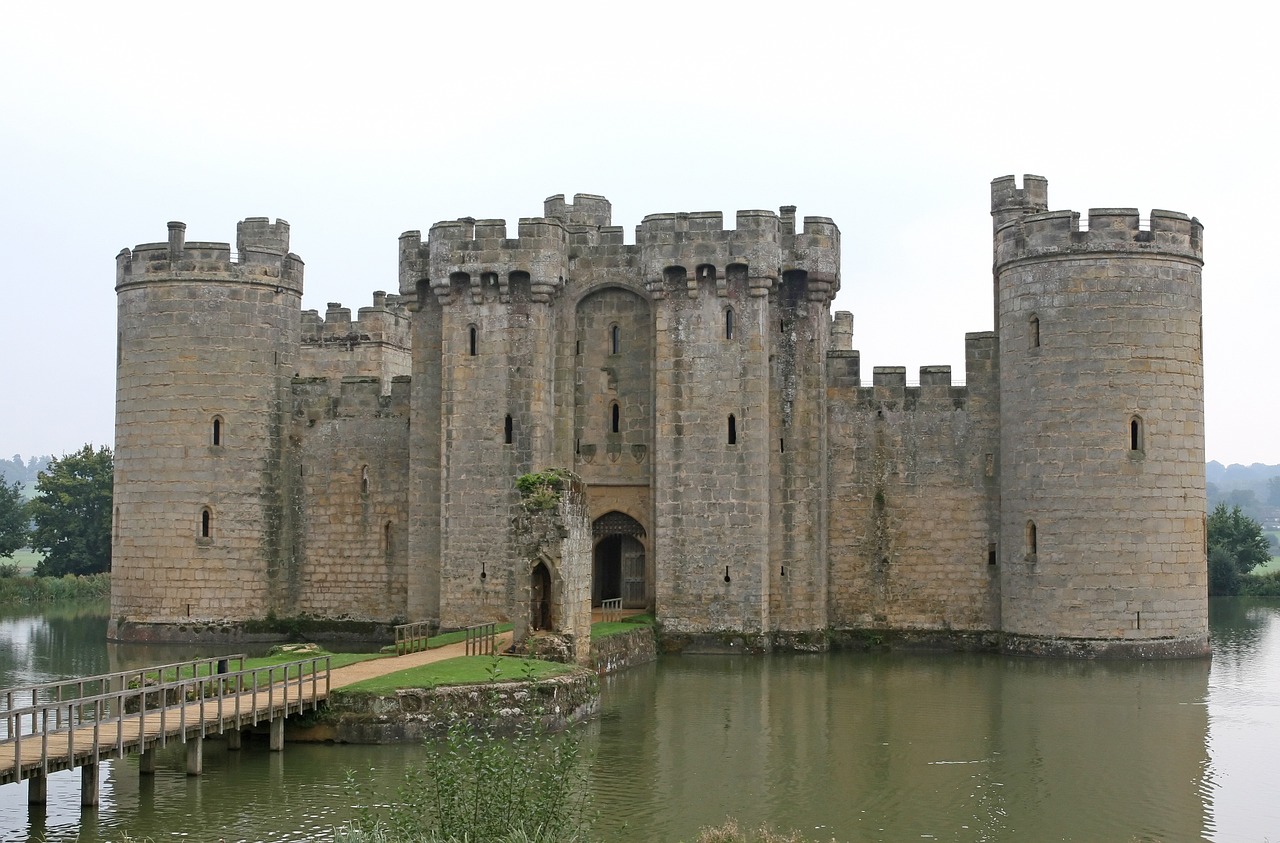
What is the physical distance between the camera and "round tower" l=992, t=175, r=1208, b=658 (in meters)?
30.6

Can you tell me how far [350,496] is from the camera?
3631cm

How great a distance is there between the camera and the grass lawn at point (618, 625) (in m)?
29.6

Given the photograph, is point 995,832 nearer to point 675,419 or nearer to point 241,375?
point 675,419

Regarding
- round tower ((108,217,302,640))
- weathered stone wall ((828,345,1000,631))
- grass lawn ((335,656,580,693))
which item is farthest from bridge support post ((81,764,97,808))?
weathered stone wall ((828,345,1000,631))

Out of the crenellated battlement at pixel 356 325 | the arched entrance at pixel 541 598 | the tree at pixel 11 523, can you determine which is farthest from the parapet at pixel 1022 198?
the tree at pixel 11 523

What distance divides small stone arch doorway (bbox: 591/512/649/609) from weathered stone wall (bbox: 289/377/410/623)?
195 inches

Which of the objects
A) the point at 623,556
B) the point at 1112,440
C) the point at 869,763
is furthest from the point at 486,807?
the point at 623,556

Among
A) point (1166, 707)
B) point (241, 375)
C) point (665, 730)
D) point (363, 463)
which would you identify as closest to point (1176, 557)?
point (1166, 707)

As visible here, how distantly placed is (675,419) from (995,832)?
17.5 meters

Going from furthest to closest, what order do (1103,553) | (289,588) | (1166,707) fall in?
(289,588), (1103,553), (1166,707)

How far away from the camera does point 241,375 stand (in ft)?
116

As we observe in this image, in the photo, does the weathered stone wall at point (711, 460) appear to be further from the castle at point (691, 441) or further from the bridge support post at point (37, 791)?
the bridge support post at point (37, 791)

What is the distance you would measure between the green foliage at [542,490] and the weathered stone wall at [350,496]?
10.3m

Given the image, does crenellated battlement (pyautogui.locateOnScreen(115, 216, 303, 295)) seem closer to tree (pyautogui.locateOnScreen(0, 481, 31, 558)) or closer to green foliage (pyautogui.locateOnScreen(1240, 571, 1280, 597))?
tree (pyautogui.locateOnScreen(0, 481, 31, 558))
